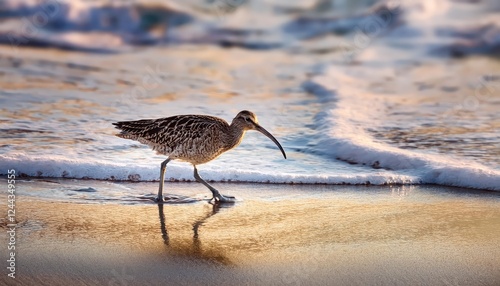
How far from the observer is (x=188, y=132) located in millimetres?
7012

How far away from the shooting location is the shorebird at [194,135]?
6996 mm

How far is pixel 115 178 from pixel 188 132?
0.79 m

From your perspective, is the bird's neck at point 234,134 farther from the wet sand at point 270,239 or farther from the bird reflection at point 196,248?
the bird reflection at point 196,248

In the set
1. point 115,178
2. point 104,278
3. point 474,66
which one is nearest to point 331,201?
point 115,178

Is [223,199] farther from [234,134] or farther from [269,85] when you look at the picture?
[269,85]

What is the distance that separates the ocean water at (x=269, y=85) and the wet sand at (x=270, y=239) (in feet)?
2.21

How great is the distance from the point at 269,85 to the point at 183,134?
6.07m

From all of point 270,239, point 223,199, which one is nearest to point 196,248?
point 270,239

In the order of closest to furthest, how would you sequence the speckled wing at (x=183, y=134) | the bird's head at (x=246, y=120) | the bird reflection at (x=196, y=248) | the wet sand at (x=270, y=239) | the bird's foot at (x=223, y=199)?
the wet sand at (x=270, y=239), the bird reflection at (x=196, y=248), the bird's foot at (x=223, y=199), the speckled wing at (x=183, y=134), the bird's head at (x=246, y=120)

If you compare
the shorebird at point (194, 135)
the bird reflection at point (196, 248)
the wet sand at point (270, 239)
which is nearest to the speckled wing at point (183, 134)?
the shorebird at point (194, 135)

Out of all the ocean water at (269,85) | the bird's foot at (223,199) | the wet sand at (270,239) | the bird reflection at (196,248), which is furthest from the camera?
the ocean water at (269,85)

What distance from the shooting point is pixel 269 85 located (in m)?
13.0

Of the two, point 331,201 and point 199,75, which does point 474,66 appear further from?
point 331,201

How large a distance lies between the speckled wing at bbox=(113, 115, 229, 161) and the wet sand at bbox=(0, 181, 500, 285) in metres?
0.36
